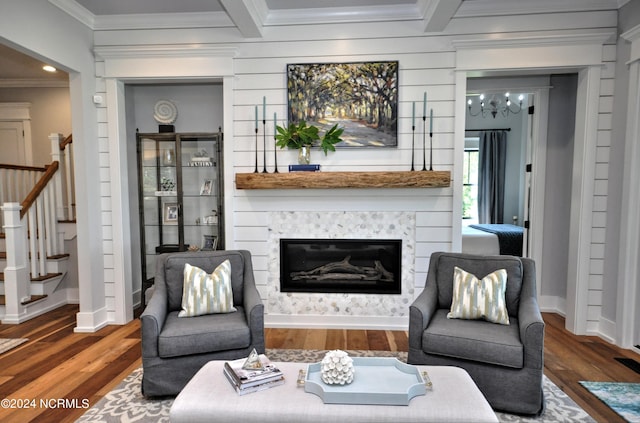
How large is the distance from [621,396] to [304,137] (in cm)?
299

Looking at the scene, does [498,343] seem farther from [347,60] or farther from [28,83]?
[28,83]

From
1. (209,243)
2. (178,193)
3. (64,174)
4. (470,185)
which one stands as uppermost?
(64,174)

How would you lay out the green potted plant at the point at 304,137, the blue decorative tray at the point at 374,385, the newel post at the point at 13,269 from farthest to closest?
the newel post at the point at 13,269 → the green potted plant at the point at 304,137 → the blue decorative tray at the point at 374,385

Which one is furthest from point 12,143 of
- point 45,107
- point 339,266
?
point 339,266

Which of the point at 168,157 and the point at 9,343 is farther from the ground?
the point at 168,157

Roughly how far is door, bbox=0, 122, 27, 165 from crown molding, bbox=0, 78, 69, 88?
534 mm

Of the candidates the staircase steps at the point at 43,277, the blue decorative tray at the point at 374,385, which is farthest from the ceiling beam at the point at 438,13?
the staircase steps at the point at 43,277

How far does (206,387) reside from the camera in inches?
70.0

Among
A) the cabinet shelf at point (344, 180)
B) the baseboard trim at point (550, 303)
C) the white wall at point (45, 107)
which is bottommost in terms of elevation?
the baseboard trim at point (550, 303)

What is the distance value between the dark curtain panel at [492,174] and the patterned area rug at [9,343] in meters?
7.43

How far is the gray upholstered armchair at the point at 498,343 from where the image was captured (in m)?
2.16

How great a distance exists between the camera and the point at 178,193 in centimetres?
392

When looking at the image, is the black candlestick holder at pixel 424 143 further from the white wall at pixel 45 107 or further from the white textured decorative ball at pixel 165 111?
the white wall at pixel 45 107

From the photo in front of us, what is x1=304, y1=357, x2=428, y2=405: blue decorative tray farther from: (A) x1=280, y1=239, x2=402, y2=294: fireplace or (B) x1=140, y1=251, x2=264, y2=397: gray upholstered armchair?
(A) x1=280, y1=239, x2=402, y2=294: fireplace
